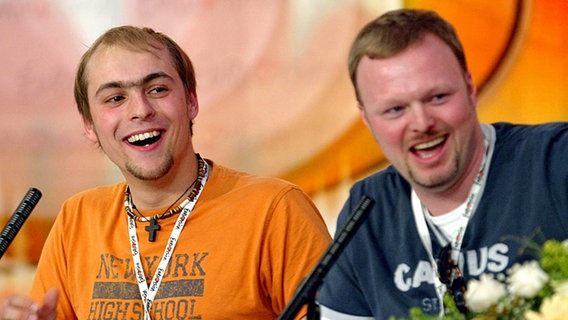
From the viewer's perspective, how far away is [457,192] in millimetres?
2133

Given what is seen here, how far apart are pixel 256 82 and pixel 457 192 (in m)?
1.67

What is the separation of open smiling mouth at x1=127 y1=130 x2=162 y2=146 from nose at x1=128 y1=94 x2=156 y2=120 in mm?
45

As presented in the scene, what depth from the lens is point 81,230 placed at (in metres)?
2.69

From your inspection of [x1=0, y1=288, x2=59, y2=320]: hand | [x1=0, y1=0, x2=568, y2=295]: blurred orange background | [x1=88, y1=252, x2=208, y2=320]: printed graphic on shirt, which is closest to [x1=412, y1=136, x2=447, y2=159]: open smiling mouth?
[x1=88, y1=252, x2=208, y2=320]: printed graphic on shirt

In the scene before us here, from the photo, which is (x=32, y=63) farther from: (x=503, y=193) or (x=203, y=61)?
(x=503, y=193)

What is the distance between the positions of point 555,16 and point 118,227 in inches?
69.4

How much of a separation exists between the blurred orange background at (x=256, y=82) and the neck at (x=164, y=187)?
111cm

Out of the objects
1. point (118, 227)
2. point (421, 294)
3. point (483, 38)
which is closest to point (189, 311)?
point (118, 227)

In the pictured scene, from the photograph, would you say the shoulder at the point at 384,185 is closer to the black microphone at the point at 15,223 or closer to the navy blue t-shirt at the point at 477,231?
the navy blue t-shirt at the point at 477,231

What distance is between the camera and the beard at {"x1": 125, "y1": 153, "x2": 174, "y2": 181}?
2547mm

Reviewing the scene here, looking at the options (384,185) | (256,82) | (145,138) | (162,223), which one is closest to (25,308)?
(162,223)

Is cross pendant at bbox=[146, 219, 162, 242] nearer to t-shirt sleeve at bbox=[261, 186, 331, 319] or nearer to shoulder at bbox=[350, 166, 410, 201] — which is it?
t-shirt sleeve at bbox=[261, 186, 331, 319]

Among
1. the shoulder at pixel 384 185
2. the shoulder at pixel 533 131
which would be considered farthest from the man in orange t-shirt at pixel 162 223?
the shoulder at pixel 533 131

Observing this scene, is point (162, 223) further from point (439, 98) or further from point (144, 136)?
point (439, 98)
